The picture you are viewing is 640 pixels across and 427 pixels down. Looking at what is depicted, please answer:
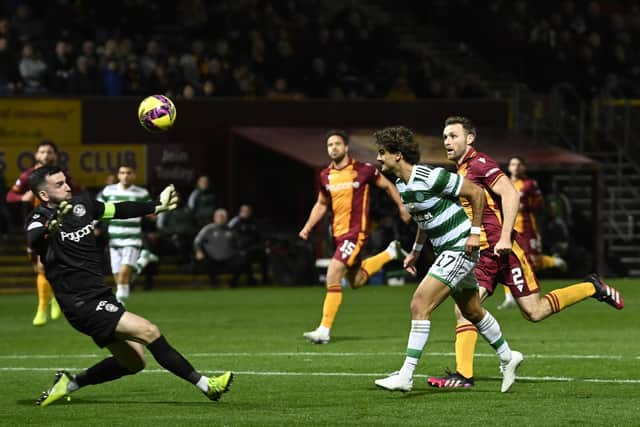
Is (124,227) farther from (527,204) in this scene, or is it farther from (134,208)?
(134,208)

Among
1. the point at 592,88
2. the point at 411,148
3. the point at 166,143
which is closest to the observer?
the point at 411,148

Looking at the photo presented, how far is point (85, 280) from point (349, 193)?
6.92 metres

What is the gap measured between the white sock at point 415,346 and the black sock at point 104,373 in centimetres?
215

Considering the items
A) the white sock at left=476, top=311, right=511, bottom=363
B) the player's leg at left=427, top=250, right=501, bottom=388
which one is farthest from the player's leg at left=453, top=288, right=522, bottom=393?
the player's leg at left=427, top=250, right=501, bottom=388

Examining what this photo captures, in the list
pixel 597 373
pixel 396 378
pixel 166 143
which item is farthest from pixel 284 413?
pixel 166 143

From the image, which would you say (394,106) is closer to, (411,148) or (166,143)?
(166,143)

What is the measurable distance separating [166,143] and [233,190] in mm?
1857

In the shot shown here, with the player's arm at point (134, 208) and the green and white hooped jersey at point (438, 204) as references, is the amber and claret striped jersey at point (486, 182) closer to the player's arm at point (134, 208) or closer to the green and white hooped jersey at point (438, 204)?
the green and white hooped jersey at point (438, 204)

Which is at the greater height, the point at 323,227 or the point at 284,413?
the point at 284,413

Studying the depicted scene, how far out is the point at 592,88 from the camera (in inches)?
1435

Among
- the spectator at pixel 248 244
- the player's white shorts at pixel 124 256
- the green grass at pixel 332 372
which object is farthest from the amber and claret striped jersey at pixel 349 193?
the spectator at pixel 248 244

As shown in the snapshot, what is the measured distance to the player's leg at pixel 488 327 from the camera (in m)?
11.7

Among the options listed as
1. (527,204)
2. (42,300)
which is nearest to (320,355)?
(42,300)

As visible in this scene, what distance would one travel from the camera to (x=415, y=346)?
448 inches
